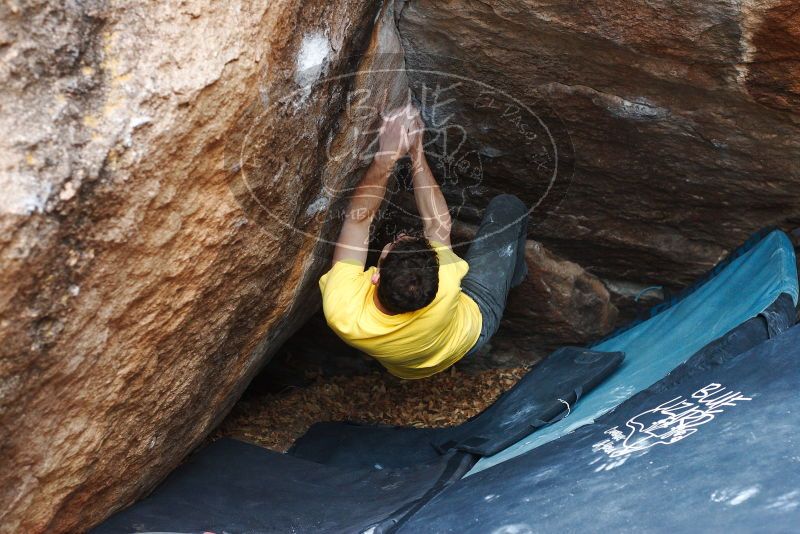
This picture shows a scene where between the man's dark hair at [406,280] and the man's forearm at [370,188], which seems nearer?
the man's dark hair at [406,280]

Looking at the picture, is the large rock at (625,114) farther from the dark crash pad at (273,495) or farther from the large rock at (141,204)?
the dark crash pad at (273,495)

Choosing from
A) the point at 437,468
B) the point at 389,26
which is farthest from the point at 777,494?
the point at 389,26

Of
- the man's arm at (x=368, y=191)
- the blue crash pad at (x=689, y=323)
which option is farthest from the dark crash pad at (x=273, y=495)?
the man's arm at (x=368, y=191)

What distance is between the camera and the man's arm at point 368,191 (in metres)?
2.61

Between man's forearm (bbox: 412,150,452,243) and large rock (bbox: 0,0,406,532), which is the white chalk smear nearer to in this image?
large rock (bbox: 0,0,406,532)

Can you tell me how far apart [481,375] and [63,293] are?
2.20 meters

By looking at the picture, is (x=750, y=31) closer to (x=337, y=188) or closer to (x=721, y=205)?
(x=721, y=205)

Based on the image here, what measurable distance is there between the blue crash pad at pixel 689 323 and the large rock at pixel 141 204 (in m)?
0.93

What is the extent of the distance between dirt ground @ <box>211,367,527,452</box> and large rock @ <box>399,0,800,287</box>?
71 cm

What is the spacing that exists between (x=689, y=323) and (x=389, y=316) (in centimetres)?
114

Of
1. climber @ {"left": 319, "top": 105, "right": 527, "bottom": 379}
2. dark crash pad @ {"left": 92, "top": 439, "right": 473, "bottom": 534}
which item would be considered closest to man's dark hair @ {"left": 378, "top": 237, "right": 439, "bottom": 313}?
climber @ {"left": 319, "top": 105, "right": 527, "bottom": 379}

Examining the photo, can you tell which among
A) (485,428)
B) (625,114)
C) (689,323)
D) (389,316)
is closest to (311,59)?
(389,316)

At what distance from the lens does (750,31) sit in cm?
222

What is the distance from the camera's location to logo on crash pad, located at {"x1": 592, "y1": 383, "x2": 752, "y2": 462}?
2.02 meters
